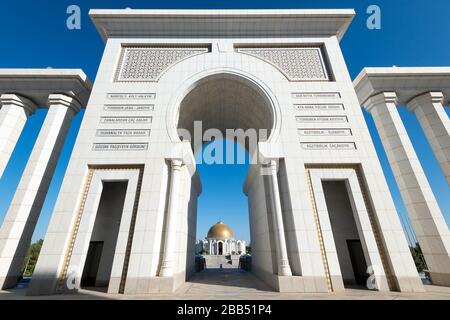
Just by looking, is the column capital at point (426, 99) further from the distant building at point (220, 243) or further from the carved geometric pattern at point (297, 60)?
the distant building at point (220, 243)

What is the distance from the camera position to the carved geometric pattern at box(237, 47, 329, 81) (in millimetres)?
10680

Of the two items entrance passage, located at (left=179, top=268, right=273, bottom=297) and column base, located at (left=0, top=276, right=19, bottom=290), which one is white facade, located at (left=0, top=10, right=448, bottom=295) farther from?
column base, located at (left=0, top=276, right=19, bottom=290)

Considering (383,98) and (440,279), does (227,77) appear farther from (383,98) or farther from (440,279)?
(440,279)

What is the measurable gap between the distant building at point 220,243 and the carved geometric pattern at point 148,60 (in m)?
47.8

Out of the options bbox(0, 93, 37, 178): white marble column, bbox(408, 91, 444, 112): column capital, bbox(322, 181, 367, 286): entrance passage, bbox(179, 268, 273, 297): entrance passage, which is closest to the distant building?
bbox(179, 268, 273, 297): entrance passage

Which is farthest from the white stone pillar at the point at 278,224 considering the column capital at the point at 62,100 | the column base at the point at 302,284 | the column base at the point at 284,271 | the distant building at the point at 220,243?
the distant building at the point at 220,243

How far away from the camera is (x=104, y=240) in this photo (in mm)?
9570

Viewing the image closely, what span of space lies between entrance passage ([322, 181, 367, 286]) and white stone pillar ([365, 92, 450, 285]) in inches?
101

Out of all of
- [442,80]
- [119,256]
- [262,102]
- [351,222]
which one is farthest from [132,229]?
[442,80]

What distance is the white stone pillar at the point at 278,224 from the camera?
7.29 meters

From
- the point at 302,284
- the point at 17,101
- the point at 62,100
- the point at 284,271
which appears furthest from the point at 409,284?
the point at 17,101

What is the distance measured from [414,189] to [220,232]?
48.6 metres

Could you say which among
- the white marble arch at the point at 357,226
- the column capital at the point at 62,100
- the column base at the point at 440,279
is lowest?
the column base at the point at 440,279
